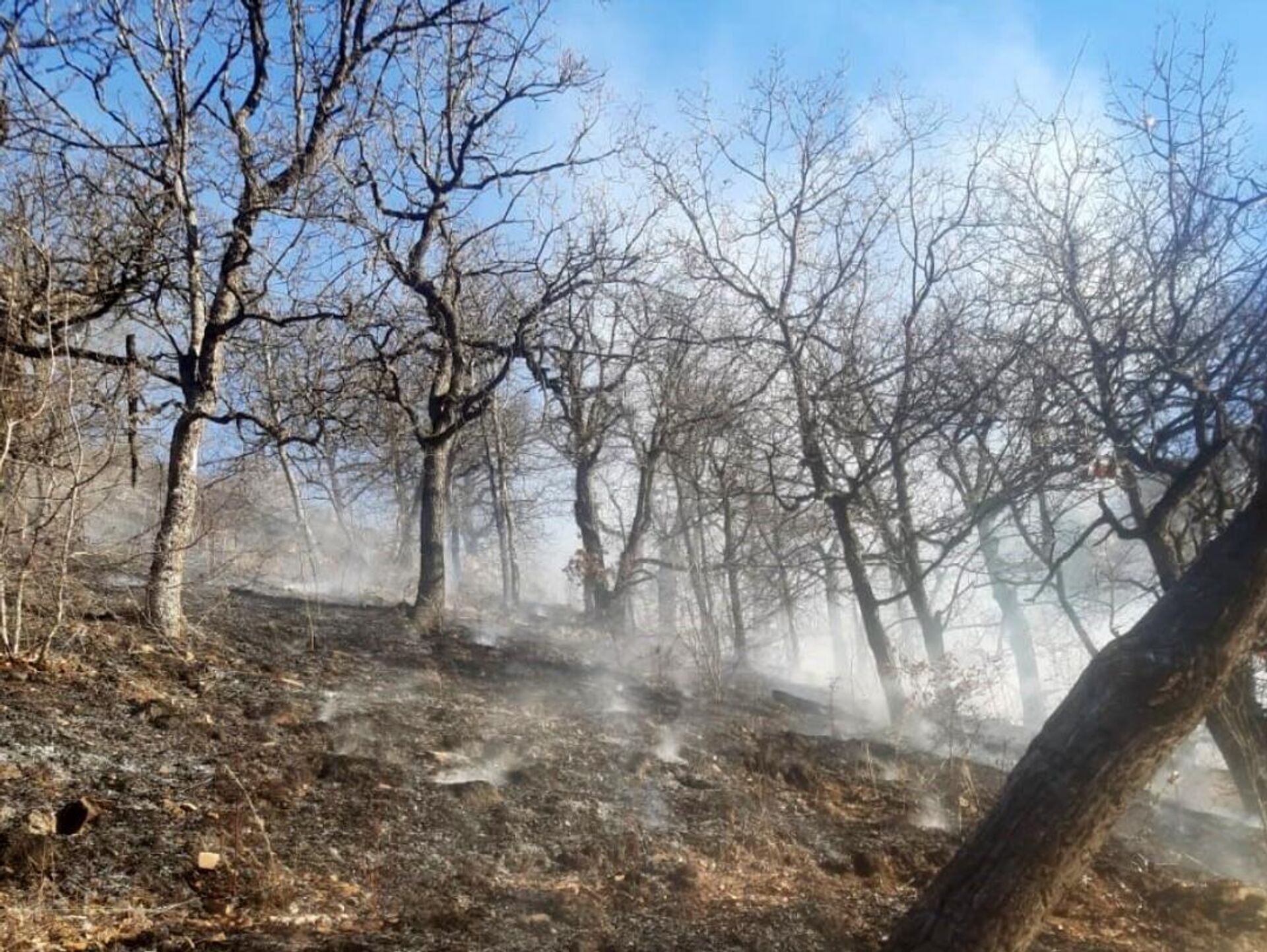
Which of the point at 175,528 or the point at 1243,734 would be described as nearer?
the point at 1243,734

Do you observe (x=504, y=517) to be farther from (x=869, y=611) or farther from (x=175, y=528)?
(x=175, y=528)

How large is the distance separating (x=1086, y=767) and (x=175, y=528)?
21.2ft

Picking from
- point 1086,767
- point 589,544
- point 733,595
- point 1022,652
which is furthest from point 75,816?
point 1022,652

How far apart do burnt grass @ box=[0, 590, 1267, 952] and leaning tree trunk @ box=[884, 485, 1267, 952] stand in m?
0.90

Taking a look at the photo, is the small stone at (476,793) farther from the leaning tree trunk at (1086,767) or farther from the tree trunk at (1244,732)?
the tree trunk at (1244,732)

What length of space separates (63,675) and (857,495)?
7.73 m

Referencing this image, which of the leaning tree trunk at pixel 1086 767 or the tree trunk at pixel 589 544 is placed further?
the tree trunk at pixel 589 544

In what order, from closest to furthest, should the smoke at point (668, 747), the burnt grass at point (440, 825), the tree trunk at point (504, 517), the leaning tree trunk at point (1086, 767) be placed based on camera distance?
the leaning tree trunk at point (1086, 767), the burnt grass at point (440, 825), the smoke at point (668, 747), the tree trunk at point (504, 517)

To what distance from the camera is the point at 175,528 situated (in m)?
6.91

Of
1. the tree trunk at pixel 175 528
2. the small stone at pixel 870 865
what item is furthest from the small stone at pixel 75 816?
the small stone at pixel 870 865

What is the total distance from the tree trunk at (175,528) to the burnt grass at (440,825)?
30cm

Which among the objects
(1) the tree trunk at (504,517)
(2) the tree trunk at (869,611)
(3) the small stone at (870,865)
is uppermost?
(1) the tree trunk at (504,517)

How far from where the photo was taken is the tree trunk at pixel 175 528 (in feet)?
22.6

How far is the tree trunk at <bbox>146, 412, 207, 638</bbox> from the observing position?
6.89m
